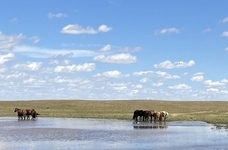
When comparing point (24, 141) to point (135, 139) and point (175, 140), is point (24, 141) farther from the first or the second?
point (175, 140)

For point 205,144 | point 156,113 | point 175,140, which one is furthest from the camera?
point 156,113

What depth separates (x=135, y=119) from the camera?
50906 millimetres

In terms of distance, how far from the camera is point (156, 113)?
158 ft

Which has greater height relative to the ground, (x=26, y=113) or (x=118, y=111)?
(x=118, y=111)

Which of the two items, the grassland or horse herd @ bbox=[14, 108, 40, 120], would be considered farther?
the grassland

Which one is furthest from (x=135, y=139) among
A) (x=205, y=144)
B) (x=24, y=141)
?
(x=24, y=141)

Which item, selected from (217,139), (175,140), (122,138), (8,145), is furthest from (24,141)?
(217,139)

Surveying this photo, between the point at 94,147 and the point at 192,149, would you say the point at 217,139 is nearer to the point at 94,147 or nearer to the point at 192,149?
the point at 192,149

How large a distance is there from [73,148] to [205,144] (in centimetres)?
722

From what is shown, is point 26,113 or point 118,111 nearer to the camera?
point 26,113

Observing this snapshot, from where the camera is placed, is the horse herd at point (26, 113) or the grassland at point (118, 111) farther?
the grassland at point (118, 111)

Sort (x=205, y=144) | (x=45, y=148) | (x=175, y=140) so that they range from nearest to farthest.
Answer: (x=45, y=148)
(x=205, y=144)
(x=175, y=140)

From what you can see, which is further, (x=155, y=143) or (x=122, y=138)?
(x=122, y=138)

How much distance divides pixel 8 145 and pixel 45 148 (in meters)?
2.19
